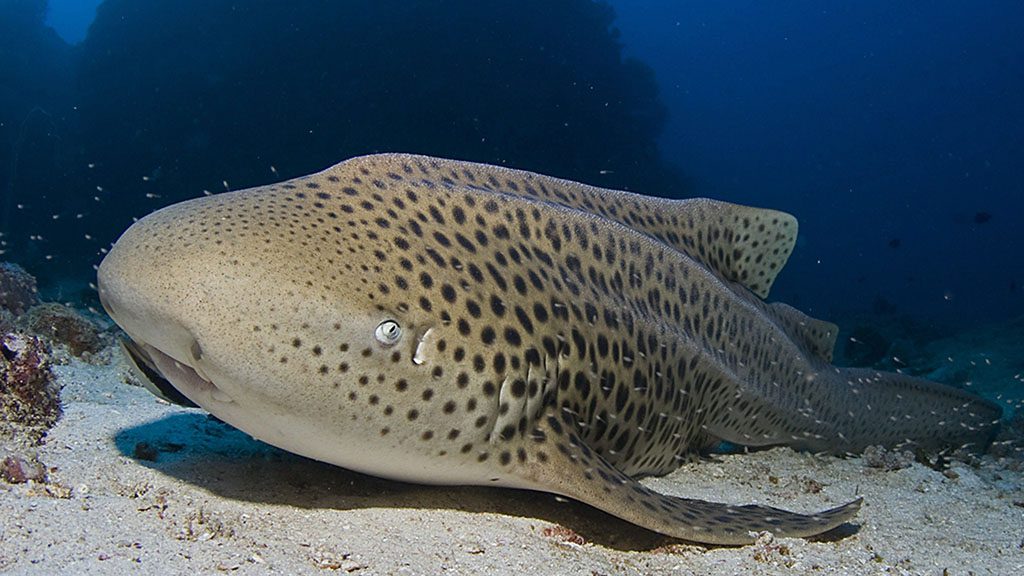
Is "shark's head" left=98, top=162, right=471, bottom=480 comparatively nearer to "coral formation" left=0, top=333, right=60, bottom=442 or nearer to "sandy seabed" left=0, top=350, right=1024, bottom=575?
"sandy seabed" left=0, top=350, right=1024, bottom=575

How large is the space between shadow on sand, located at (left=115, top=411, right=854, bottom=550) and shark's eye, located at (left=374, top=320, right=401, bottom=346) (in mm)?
880

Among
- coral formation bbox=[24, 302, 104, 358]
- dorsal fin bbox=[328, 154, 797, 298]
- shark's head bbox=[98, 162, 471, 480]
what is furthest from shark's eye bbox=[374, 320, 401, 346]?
coral formation bbox=[24, 302, 104, 358]

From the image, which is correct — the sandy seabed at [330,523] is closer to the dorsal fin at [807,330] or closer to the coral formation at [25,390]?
the coral formation at [25,390]

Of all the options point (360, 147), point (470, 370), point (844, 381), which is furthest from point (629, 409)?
point (360, 147)

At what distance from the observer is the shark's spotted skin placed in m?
2.85

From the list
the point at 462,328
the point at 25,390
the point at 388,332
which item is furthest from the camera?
the point at 25,390

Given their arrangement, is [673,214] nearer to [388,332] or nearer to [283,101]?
[388,332]

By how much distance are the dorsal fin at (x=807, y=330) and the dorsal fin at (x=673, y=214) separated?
0.93ft

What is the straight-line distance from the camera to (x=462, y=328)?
340cm

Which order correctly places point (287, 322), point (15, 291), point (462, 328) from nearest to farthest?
point (287, 322) → point (462, 328) → point (15, 291)

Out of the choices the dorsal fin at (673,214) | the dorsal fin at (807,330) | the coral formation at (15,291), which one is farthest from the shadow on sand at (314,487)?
the coral formation at (15,291)

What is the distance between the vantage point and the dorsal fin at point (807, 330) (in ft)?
21.3

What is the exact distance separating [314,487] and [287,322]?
111 centimetres

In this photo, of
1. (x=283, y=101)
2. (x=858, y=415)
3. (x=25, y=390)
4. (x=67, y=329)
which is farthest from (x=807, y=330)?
(x=283, y=101)
